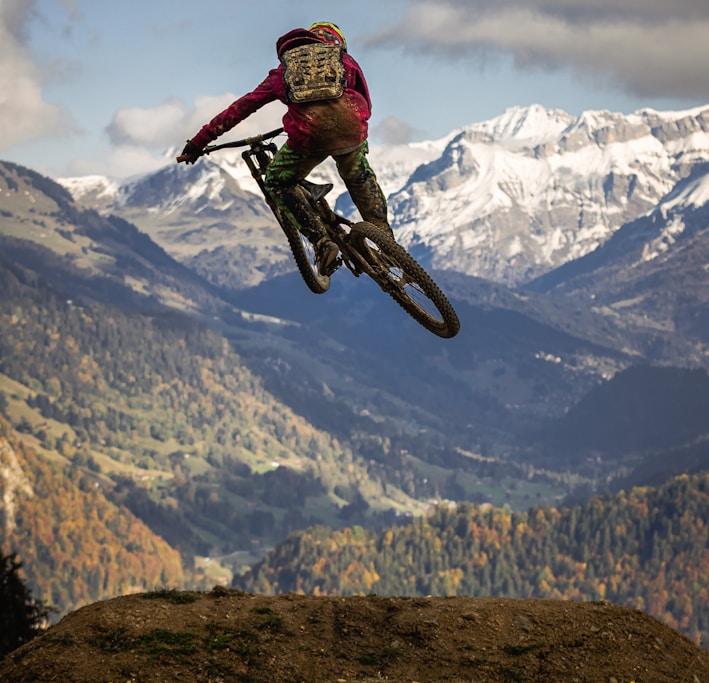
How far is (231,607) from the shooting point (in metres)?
19.5

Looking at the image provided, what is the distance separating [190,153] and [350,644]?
9371 mm

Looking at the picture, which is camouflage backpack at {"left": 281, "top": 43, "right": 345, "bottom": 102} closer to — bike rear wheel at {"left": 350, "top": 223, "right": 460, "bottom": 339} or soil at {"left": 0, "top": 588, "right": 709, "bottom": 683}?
bike rear wheel at {"left": 350, "top": 223, "right": 460, "bottom": 339}

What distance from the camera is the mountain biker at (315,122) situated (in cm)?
1739

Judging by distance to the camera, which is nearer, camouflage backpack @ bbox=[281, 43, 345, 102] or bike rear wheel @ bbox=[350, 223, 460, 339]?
camouflage backpack @ bbox=[281, 43, 345, 102]

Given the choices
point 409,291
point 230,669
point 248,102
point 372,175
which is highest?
point 248,102

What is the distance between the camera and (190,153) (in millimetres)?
19578

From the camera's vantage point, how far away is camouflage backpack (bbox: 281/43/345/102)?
1730 cm

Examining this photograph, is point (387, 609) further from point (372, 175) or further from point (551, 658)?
point (372, 175)

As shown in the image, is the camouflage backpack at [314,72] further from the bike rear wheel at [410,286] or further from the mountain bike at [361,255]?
the bike rear wheel at [410,286]

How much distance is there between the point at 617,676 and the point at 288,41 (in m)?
11.8

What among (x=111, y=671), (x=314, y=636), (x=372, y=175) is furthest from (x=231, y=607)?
(x=372, y=175)

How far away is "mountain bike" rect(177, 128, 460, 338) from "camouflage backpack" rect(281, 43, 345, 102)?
1.66 metres

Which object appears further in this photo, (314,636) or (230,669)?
(314,636)

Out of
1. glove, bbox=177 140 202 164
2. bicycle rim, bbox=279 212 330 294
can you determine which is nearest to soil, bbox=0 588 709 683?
bicycle rim, bbox=279 212 330 294
